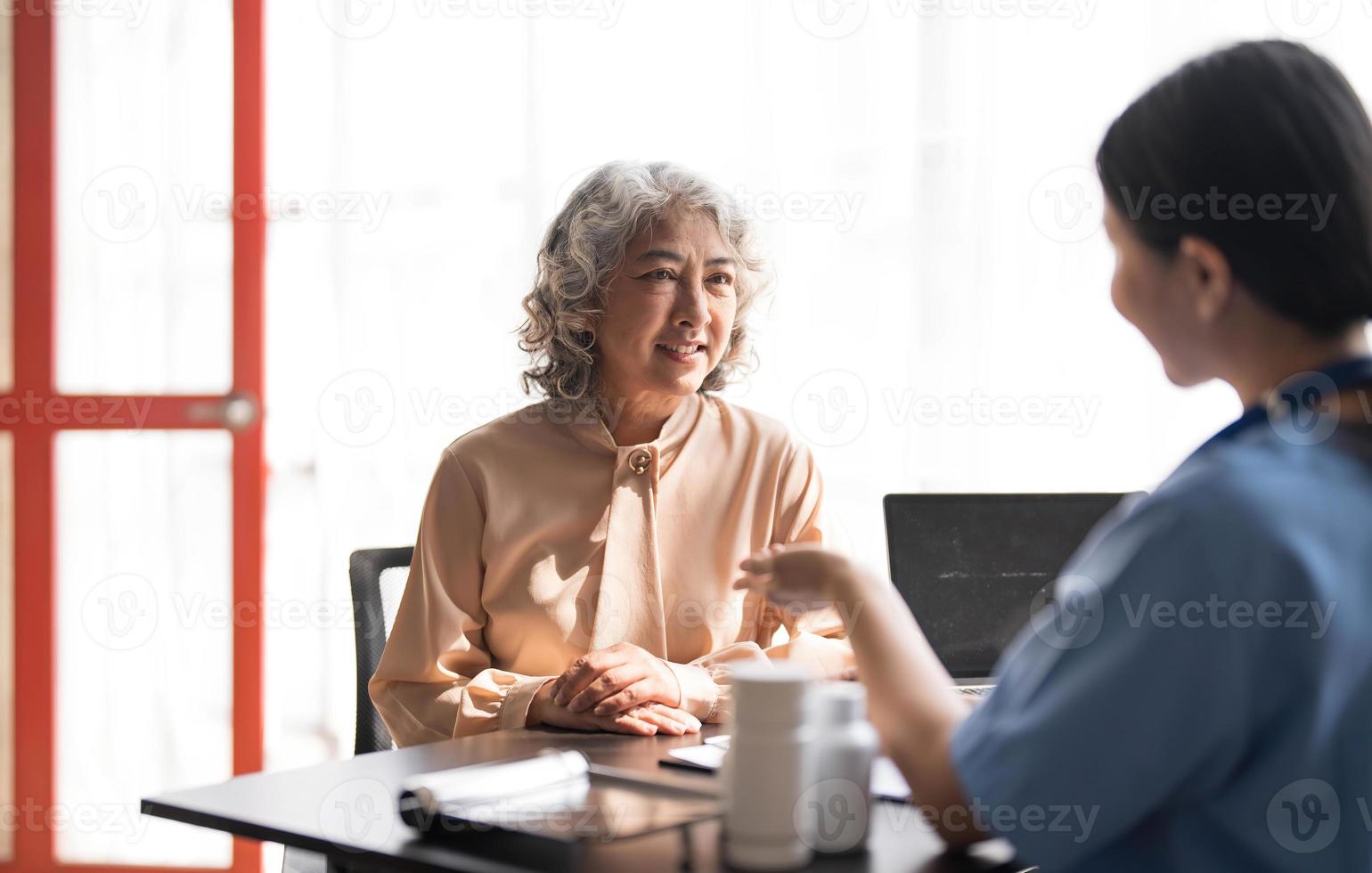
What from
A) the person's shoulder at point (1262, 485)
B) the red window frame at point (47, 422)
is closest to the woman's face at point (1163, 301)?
the person's shoulder at point (1262, 485)

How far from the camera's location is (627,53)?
2.95 m

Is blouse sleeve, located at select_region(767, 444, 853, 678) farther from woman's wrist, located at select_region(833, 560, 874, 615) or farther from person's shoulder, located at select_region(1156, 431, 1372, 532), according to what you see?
person's shoulder, located at select_region(1156, 431, 1372, 532)

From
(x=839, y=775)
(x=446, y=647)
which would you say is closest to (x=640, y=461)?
(x=446, y=647)

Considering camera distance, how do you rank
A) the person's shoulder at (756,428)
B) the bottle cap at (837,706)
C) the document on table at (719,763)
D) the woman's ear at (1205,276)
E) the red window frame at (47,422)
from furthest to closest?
the red window frame at (47,422) → the person's shoulder at (756,428) → the document on table at (719,763) → the bottle cap at (837,706) → the woman's ear at (1205,276)

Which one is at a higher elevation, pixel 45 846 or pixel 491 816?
pixel 491 816

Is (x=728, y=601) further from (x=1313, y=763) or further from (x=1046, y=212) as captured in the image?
(x=1046, y=212)

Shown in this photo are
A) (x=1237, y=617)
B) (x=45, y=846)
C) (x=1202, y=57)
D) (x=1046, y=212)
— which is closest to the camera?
(x=1237, y=617)

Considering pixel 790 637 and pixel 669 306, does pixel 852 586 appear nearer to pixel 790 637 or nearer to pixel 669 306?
pixel 790 637

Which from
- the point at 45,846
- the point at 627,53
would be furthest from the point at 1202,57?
the point at 45,846

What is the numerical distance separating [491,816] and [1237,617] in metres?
0.63

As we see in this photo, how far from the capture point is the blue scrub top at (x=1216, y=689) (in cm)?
82

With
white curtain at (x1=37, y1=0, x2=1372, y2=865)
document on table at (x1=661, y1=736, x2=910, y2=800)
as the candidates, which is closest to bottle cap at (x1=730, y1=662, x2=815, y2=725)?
document on table at (x1=661, y1=736, x2=910, y2=800)

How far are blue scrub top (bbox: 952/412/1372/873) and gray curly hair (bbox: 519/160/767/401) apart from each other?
1222mm

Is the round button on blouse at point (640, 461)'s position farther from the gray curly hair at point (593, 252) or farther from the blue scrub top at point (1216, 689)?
the blue scrub top at point (1216, 689)
